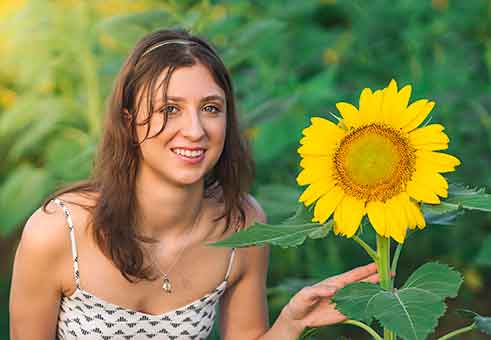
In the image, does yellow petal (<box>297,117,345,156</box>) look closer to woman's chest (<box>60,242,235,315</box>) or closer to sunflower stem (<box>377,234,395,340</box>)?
sunflower stem (<box>377,234,395,340</box>)

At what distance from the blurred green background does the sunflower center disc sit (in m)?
1.27

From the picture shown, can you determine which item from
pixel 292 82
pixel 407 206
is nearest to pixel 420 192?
pixel 407 206

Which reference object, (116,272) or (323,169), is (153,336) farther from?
(323,169)

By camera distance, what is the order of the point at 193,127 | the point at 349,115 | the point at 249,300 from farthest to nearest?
the point at 249,300 < the point at 193,127 < the point at 349,115

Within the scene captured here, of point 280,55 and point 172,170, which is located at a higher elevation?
point 280,55

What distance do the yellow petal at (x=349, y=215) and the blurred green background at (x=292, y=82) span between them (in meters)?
1.29

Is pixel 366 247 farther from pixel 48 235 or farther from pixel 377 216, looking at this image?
pixel 48 235

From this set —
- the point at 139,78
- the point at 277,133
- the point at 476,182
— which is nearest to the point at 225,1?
the point at 277,133

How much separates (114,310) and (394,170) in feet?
2.66

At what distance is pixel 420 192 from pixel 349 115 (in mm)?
149

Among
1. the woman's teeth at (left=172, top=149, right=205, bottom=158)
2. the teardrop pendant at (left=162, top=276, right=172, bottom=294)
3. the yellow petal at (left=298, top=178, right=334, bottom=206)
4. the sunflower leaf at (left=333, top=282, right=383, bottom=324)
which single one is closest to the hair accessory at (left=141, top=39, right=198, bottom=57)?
the woman's teeth at (left=172, top=149, right=205, bottom=158)

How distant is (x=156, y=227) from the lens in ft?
6.88

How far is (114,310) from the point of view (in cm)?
208

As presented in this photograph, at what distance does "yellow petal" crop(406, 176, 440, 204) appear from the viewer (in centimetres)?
146
